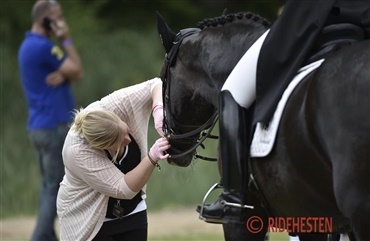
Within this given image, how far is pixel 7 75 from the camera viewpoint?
44.2 ft

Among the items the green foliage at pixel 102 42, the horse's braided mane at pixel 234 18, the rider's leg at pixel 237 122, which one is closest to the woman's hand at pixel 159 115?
the horse's braided mane at pixel 234 18

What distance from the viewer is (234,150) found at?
13.5 ft

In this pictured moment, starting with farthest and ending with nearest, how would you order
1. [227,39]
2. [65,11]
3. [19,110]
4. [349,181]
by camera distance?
1. [65,11]
2. [19,110]
3. [227,39]
4. [349,181]

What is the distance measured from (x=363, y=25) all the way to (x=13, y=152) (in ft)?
26.7

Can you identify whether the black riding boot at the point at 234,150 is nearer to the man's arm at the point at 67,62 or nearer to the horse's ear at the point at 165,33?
the horse's ear at the point at 165,33

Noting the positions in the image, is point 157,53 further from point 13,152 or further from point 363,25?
point 363,25

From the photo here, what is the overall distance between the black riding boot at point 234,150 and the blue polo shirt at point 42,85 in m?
4.10

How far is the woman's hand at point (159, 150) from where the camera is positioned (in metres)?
4.85

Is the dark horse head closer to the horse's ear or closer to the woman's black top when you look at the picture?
the horse's ear

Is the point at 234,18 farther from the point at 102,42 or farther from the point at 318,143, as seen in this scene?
the point at 102,42

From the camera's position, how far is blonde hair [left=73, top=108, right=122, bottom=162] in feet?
15.9

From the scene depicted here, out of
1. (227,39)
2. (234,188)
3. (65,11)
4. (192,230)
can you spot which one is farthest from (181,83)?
(65,11)

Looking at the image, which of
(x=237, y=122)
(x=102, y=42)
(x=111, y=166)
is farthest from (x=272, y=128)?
(x=102, y=42)

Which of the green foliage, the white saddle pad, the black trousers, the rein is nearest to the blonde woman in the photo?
the black trousers
